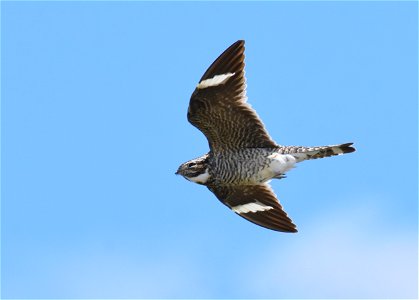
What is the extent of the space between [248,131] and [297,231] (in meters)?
1.34

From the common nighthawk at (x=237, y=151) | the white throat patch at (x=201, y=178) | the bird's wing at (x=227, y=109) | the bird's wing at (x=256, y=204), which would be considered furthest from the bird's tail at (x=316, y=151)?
the white throat patch at (x=201, y=178)

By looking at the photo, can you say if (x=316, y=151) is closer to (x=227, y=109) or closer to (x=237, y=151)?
(x=237, y=151)

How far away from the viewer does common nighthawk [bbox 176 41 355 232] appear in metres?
11.6

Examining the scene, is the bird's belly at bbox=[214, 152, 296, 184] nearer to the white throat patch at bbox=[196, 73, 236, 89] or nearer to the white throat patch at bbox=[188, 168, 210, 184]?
the white throat patch at bbox=[188, 168, 210, 184]

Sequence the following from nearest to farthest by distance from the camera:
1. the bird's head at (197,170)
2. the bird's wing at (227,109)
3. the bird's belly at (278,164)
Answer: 1. the bird's wing at (227,109)
2. the bird's belly at (278,164)
3. the bird's head at (197,170)

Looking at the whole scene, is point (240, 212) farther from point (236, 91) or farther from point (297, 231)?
point (236, 91)

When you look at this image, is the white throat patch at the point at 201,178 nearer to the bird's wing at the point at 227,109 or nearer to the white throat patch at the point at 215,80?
the bird's wing at the point at 227,109

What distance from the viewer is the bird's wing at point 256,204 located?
40.8 feet

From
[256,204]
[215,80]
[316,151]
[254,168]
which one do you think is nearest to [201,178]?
[254,168]

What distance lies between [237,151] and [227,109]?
0.56 m

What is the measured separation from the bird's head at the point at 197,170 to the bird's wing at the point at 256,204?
25 cm

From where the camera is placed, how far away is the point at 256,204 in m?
12.5

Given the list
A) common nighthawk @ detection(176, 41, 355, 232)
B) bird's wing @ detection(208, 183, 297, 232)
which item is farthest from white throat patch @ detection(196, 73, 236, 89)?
bird's wing @ detection(208, 183, 297, 232)

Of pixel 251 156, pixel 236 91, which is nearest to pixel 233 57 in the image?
pixel 236 91
